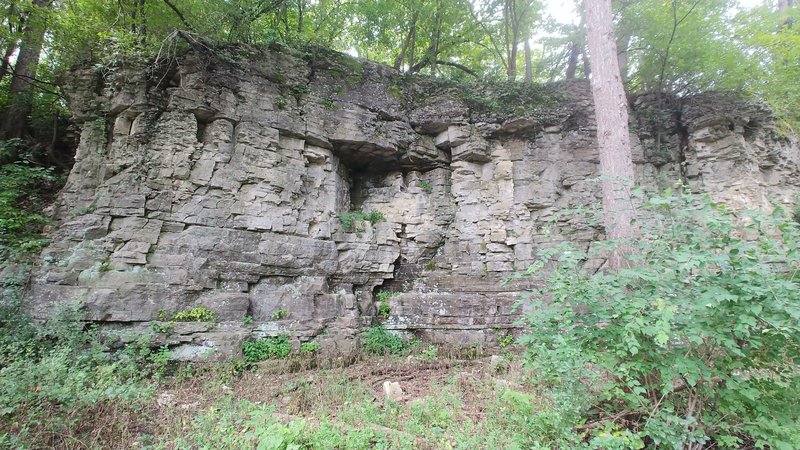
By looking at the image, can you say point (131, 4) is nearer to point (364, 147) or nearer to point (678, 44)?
point (364, 147)

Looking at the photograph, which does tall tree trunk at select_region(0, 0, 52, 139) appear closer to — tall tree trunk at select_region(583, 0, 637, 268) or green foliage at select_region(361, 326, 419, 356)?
green foliage at select_region(361, 326, 419, 356)

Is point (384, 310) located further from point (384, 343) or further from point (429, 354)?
point (429, 354)

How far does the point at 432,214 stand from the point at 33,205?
8.31 m

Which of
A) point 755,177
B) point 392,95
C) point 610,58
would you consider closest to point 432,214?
point 392,95

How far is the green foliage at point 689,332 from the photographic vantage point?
8.65 ft

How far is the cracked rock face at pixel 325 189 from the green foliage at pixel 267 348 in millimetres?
152

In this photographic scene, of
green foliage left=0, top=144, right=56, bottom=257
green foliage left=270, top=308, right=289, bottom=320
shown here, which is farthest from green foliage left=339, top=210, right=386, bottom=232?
green foliage left=0, top=144, right=56, bottom=257

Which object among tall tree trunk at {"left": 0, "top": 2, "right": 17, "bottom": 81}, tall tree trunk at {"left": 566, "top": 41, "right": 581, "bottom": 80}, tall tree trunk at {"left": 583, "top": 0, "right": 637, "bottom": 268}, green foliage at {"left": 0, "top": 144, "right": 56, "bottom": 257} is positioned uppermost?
tall tree trunk at {"left": 566, "top": 41, "right": 581, "bottom": 80}

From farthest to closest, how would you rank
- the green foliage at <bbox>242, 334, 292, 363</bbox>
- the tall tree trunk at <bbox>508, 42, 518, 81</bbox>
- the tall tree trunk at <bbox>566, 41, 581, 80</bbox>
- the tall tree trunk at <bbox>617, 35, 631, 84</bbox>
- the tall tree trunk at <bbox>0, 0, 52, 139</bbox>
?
the tall tree trunk at <bbox>566, 41, 581, 80</bbox>, the tall tree trunk at <bbox>508, 42, 518, 81</bbox>, the tall tree trunk at <bbox>617, 35, 631, 84</bbox>, the tall tree trunk at <bbox>0, 0, 52, 139</bbox>, the green foliage at <bbox>242, 334, 292, 363</bbox>

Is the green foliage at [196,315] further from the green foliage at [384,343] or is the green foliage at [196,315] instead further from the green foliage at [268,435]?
the green foliage at [384,343]

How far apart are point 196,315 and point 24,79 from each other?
7303 mm

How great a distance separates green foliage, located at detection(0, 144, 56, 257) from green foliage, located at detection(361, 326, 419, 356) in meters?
5.95

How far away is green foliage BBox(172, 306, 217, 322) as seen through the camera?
626 centimetres

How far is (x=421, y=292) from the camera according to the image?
8617 millimetres
